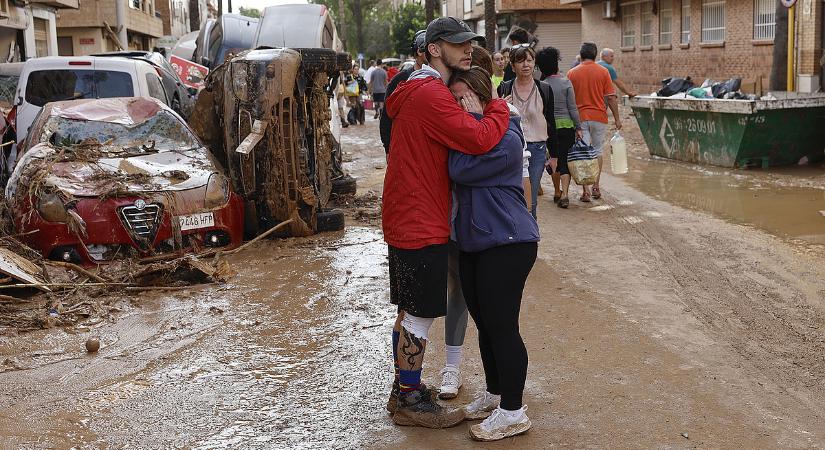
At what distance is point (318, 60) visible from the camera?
31.1 ft

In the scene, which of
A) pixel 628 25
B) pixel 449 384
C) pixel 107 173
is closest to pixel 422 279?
pixel 449 384

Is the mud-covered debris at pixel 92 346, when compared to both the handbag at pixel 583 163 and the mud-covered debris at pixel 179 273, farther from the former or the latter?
the handbag at pixel 583 163

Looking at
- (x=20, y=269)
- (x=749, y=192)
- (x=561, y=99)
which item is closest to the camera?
(x=20, y=269)

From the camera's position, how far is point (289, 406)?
16.1ft

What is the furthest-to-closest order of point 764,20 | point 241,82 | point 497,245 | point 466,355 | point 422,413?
point 764,20 → point 241,82 → point 466,355 → point 422,413 → point 497,245

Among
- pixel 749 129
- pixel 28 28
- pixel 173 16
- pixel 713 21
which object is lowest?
pixel 749 129

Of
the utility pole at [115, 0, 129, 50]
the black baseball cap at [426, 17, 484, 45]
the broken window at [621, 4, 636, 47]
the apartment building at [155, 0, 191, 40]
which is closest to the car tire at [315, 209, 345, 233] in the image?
the black baseball cap at [426, 17, 484, 45]

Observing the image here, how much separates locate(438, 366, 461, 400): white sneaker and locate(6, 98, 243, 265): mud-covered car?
4.07m

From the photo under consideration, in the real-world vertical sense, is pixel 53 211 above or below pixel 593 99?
below

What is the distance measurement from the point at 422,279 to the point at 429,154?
1.86 ft

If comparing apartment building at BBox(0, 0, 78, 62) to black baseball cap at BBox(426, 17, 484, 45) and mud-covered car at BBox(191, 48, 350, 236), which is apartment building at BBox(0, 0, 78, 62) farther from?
black baseball cap at BBox(426, 17, 484, 45)

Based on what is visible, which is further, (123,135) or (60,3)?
(60,3)

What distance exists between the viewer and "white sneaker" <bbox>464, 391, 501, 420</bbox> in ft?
15.2

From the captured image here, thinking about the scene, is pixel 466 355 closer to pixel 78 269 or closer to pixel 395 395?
pixel 395 395
